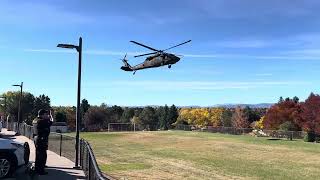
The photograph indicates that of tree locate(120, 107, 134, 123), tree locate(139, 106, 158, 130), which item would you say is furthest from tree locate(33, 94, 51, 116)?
tree locate(139, 106, 158, 130)

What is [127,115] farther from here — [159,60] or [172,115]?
[159,60]

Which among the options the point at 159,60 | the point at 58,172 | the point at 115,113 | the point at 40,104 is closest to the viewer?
the point at 58,172

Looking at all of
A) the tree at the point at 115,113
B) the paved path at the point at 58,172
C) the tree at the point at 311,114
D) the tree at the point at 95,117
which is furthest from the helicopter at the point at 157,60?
the tree at the point at 115,113

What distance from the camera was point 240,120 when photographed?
15538 centimetres

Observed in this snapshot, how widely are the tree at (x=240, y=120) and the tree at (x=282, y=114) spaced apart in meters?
39.5

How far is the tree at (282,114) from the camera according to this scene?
110m

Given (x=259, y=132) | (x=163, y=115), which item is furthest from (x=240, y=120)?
(x=259, y=132)

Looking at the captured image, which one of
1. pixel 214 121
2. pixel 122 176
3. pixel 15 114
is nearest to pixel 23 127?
pixel 122 176

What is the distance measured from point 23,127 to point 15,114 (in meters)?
58.2

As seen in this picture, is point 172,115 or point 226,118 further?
point 226,118

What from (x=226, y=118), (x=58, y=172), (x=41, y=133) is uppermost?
(x=226, y=118)

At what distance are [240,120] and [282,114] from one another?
144 feet

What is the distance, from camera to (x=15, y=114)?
100062 mm

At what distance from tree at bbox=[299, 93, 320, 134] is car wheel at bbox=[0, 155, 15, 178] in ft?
285
